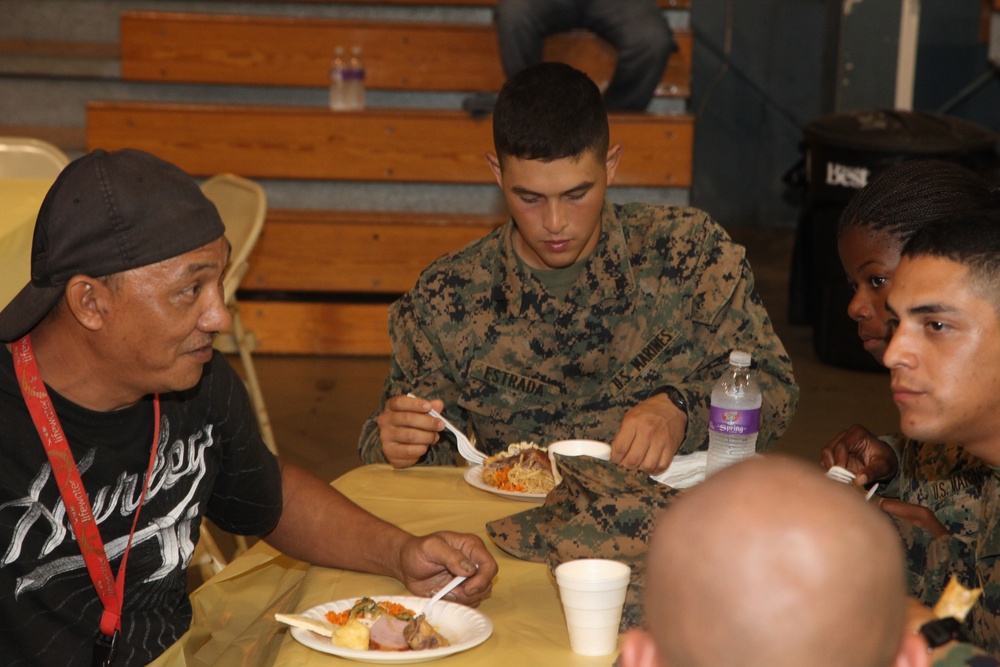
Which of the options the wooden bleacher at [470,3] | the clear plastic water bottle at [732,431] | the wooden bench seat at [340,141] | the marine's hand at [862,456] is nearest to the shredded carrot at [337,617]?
the clear plastic water bottle at [732,431]

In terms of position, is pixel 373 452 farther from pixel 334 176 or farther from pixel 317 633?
pixel 334 176

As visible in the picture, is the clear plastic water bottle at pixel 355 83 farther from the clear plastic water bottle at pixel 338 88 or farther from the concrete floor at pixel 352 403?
the concrete floor at pixel 352 403

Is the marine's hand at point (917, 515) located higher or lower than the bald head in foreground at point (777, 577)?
lower

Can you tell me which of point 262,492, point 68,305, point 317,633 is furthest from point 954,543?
point 68,305

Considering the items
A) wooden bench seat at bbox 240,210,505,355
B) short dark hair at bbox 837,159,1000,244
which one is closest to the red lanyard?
short dark hair at bbox 837,159,1000,244

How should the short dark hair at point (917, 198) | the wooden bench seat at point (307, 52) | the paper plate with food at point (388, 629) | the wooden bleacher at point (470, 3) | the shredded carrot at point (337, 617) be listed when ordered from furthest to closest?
1. the wooden bleacher at point (470, 3)
2. the wooden bench seat at point (307, 52)
3. the short dark hair at point (917, 198)
4. the shredded carrot at point (337, 617)
5. the paper plate with food at point (388, 629)

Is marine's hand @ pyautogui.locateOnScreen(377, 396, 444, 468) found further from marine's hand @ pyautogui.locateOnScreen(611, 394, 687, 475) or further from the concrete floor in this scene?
the concrete floor

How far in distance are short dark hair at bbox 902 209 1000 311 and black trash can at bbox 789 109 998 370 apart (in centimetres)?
426

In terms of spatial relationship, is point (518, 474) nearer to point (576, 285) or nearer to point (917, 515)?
point (576, 285)

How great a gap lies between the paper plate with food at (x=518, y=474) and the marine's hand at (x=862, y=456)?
21.3 inches

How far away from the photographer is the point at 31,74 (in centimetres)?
644

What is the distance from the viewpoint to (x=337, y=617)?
1566 millimetres

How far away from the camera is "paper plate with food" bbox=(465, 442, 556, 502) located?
6.72ft

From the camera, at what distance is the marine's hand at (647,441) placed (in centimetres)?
199
